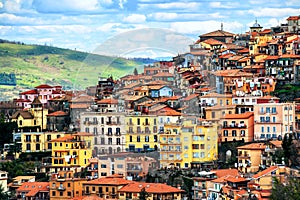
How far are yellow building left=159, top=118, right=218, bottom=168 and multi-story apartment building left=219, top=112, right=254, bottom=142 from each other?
115cm

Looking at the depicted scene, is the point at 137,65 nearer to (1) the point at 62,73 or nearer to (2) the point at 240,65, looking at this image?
(2) the point at 240,65

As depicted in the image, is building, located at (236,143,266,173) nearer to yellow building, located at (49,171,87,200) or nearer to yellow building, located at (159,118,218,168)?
yellow building, located at (159,118,218,168)

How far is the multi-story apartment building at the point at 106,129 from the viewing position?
953 inches

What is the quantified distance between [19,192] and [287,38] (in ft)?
36.3

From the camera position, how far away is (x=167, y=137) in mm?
23891

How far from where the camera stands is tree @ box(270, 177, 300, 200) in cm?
1991

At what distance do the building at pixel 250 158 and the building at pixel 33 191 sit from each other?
383 centimetres

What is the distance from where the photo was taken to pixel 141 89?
2548 centimetres

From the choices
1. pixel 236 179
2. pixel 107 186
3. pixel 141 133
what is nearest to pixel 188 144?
pixel 141 133

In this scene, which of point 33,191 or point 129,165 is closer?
point 129,165

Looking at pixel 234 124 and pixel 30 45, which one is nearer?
pixel 234 124

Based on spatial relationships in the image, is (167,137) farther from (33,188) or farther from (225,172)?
(33,188)

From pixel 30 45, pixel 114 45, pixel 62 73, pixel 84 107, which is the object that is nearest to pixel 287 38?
pixel 84 107

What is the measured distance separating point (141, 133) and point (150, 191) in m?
2.26
